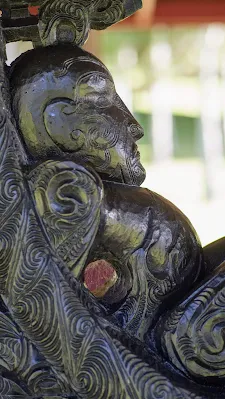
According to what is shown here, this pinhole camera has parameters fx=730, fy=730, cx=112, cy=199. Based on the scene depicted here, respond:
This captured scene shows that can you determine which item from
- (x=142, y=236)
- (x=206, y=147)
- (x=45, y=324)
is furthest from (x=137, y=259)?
(x=206, y=147)

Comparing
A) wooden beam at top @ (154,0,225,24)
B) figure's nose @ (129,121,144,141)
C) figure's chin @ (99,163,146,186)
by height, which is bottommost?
wooden beam at top @ (154,0,225,24)

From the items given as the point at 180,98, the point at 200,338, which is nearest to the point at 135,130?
the point at 200,338

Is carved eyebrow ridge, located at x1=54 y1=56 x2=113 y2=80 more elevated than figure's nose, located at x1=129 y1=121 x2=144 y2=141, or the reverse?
carved eyebrow ridge, located at x1=54 y1=56 x2=113 y2=80

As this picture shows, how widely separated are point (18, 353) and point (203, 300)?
0.69ft

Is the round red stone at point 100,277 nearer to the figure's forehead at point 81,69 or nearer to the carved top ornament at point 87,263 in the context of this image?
the carved top ornament at point 87,263

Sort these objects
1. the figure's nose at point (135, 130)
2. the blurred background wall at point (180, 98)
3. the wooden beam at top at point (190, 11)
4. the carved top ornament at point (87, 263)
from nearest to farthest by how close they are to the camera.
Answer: the carved top ornament at point (87, 263) < the figure's nose at point (135, 130) < the wooden beam at top at point (190, 11) < the blurred background wall at point (180, 98)

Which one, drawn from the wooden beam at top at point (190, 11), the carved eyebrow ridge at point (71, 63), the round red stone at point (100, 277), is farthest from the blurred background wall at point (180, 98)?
the carved eyebrow ridge at point (71, 63)

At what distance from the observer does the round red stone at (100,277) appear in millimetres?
866

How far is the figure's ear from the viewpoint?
0.85 m

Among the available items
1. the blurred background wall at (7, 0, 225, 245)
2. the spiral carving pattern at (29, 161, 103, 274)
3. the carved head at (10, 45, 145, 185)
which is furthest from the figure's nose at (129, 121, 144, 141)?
the blurred background wall at (7, 0, 225, 245)

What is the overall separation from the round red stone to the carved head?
11 cm

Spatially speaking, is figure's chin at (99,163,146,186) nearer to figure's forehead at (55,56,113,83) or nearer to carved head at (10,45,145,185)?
carved head at (10,45,145,185)

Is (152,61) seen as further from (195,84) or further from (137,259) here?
(137,259)

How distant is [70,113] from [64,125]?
0.6 inches
